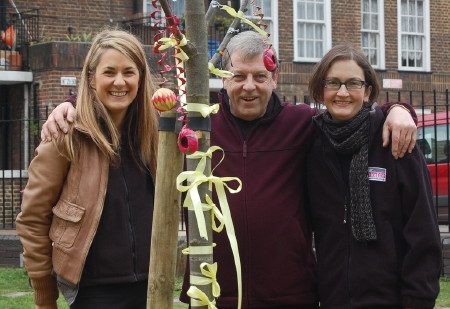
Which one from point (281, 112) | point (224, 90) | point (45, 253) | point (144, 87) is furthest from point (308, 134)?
point (45, 253)

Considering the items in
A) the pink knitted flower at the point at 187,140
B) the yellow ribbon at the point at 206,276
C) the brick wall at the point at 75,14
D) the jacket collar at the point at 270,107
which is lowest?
the yellow ribbon at the point at 206,276

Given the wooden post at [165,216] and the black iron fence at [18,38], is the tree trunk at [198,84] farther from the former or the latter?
the black iron fence at [18,38]

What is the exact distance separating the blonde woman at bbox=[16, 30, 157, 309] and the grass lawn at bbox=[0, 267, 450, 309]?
4.15m

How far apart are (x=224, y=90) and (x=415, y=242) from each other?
3.57 feet

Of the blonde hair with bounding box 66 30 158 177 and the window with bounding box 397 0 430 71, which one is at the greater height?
the window with bounding box 397 0 430 71

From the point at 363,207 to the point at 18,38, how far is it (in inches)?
589

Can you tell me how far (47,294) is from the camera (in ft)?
13.0

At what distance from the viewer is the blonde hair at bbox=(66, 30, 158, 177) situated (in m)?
3.85

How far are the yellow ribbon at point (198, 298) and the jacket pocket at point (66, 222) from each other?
1317 millimetres

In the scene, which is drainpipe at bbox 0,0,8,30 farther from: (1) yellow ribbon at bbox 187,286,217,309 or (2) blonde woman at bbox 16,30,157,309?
(1) yellow ribbon at bbox 187,286,217,309

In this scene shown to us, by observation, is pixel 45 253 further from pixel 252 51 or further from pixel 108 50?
pixel 252 51

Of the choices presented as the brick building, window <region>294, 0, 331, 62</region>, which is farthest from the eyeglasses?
window <region>294, 0, 331, 62</region>

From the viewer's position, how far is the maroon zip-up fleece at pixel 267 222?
12.5 ft

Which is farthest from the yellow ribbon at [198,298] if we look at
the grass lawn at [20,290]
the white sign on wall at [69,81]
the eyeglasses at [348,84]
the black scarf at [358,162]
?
the white sign on wall at [69,81]
